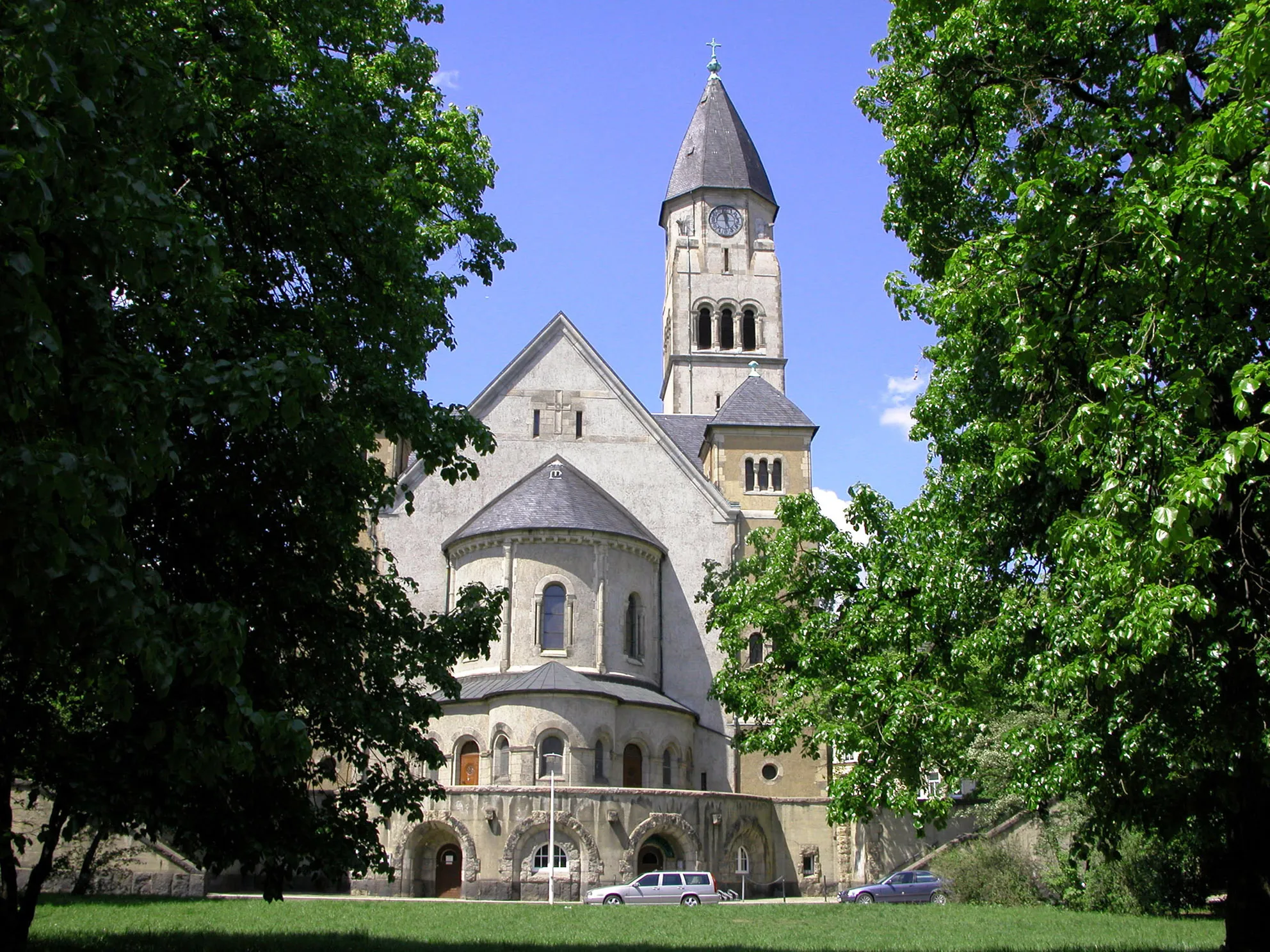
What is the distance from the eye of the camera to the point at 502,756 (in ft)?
115

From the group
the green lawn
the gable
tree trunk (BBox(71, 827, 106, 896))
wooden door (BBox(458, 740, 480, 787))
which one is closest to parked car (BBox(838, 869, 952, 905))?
the green lawn

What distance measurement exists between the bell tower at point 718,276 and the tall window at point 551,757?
→ 3049 centimetres

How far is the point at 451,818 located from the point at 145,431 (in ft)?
90.1

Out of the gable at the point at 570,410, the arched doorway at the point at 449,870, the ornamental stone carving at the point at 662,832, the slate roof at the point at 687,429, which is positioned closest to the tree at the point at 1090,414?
the ornamental stone carving at the point at 662,832

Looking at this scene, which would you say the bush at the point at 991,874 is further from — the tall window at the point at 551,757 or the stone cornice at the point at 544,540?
the stone cornice at the point at 544,540

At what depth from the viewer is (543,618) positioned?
38375 millimetres

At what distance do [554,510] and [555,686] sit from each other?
6.65m

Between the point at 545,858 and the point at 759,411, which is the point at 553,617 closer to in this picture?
the point at 545,858

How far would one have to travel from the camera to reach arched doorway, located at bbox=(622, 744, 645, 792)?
37.0 m

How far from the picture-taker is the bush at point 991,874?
1104 inches

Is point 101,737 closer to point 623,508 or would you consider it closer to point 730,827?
point 730,827

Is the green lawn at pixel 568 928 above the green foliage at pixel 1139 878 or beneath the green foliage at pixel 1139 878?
beneath

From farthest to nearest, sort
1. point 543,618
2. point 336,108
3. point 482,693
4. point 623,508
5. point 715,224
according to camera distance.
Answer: point 715,224 → point 623,508 → point 543,618 → point 482,693 → point 336,108

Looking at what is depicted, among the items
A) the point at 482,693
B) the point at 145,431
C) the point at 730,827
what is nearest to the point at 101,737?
the point at 145,431
